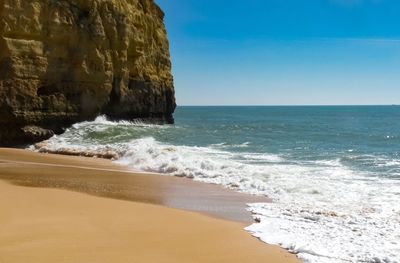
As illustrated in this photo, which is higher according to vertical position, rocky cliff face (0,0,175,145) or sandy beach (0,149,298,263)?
rocky cliff face (0,0,175,145)

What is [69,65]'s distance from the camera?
25188 millimetres

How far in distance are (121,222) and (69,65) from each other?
19440mm

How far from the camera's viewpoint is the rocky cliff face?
72.4 feet

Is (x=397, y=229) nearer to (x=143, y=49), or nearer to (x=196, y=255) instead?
(x=196, y=255)

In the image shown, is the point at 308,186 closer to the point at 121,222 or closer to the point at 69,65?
the point at 121,222

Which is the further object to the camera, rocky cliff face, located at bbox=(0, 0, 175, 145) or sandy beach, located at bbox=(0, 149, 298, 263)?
rocky cliff face, located at bbox=(0, 0, 175, 145)

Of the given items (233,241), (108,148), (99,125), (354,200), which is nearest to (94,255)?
(233,241)

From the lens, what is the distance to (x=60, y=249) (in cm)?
573

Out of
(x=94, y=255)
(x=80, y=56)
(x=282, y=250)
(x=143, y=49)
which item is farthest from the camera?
(x=143, y=49)

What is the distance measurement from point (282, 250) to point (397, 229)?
2436 mm

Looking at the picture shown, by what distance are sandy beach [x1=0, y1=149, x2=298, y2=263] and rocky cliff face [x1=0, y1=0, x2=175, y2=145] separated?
10864 mm

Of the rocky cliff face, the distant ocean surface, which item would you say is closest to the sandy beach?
the distant ocean surface

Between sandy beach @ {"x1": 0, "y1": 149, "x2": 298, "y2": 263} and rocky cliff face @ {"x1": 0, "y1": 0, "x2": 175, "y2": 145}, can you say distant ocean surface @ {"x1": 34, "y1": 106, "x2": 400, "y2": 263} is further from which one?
rocky cliff face @ {"x1": 0, "y1": 0, "x2": 175, "y2": 145}

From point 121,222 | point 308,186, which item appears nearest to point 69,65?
point 308,186
